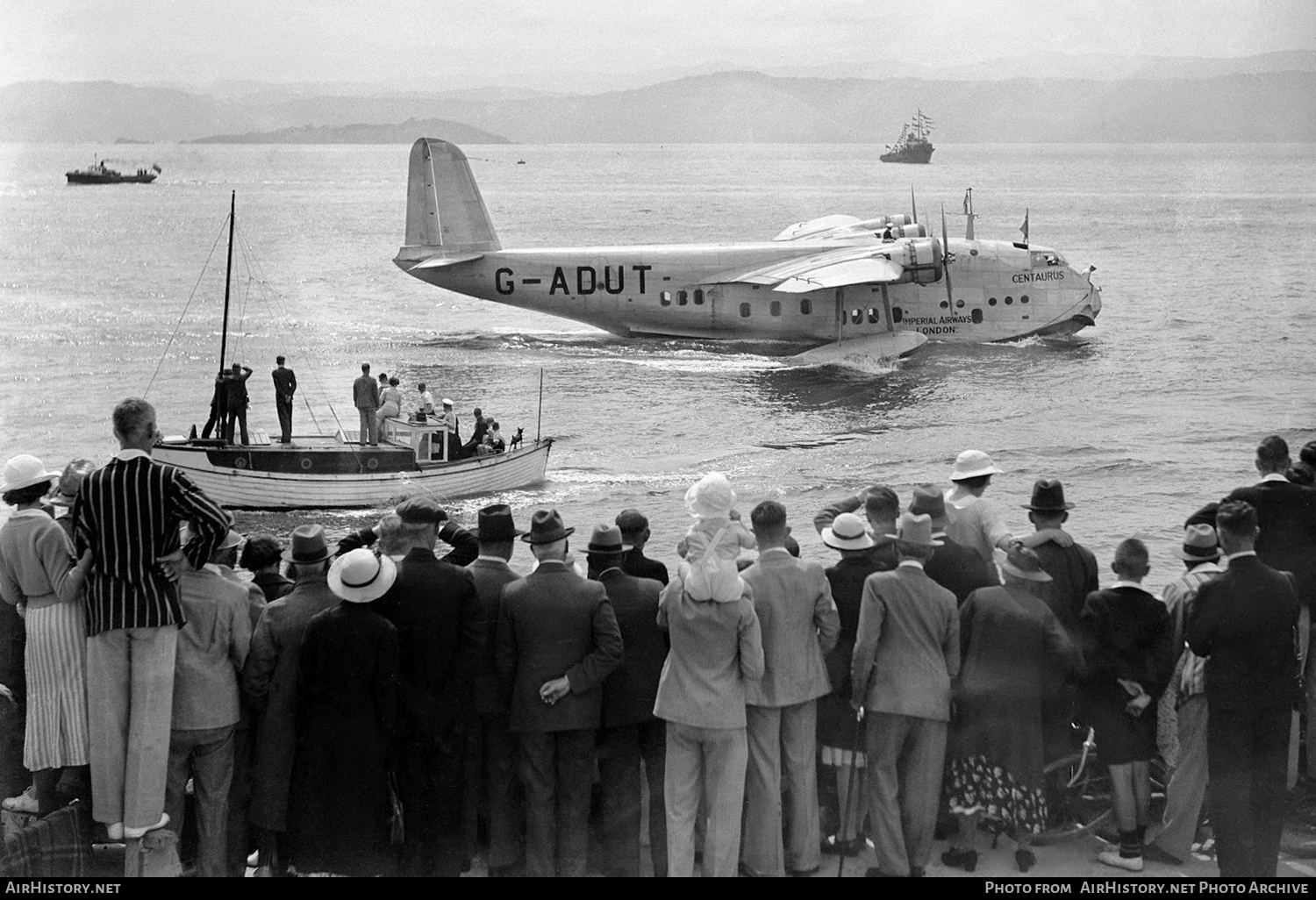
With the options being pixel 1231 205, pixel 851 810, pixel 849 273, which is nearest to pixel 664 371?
pixel 849 273

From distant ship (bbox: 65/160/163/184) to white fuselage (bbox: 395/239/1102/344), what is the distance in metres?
125

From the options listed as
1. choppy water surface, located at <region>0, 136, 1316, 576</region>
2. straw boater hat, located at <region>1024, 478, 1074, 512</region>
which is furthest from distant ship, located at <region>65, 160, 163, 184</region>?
straw boater hat, located at <region>1024, 478, 1074, 512</region>

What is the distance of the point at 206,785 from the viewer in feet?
17.6

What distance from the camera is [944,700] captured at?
5.51 meters

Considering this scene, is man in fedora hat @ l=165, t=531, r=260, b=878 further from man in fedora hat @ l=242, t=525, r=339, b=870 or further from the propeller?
the propeller

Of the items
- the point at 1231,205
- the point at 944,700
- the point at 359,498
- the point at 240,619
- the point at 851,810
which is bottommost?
the point at 359,498

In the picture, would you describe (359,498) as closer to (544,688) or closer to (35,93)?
(544,688)

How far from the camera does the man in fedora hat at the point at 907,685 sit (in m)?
5.50

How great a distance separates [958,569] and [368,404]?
16500 millimetres

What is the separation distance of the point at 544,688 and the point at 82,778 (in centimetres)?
205

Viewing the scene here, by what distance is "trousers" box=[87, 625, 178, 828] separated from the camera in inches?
203

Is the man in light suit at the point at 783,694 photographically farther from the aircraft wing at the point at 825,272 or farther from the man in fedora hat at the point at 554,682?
the aircraft wing at the point at 825,272
